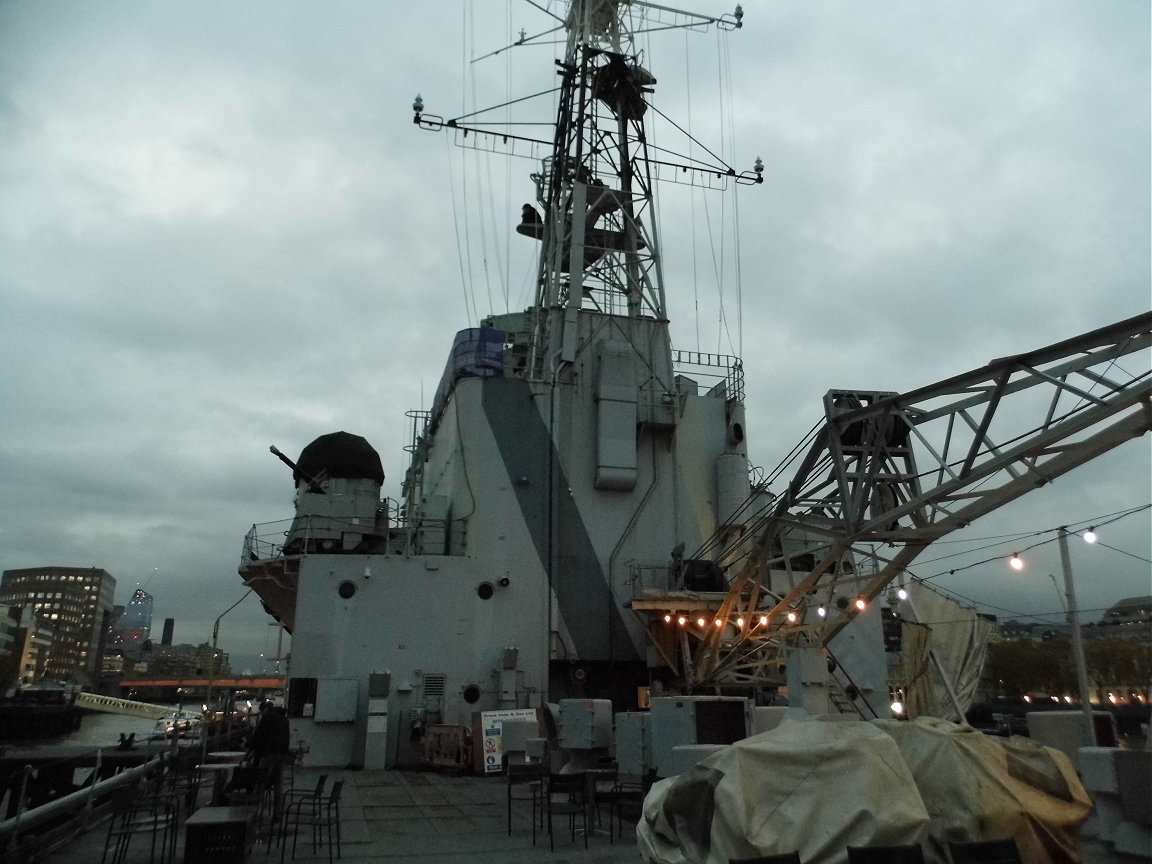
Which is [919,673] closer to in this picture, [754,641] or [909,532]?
[754,641]

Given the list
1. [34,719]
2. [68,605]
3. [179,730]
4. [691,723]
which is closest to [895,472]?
[691,723]

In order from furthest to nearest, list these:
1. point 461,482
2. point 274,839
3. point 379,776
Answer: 1. point 461,482
2. point 379,776
3. point 274,839

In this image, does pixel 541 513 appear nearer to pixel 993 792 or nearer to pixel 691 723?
pixel 691 723

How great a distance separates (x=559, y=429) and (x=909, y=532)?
37.3ft

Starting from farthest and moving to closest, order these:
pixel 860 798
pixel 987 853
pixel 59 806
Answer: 1. pixel 59 806
2. pixel 860 798
3. pixel 987 853

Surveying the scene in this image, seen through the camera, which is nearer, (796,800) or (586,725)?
(796,800)

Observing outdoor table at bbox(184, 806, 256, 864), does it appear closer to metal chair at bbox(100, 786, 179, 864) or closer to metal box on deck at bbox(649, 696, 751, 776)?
metal chair at bbox(100, 786, 179, 864)

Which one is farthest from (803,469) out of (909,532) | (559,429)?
(559,429)

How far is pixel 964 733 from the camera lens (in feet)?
24.1

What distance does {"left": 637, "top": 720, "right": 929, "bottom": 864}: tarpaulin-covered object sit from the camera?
19.8 ft

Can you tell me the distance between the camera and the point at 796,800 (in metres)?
6.38

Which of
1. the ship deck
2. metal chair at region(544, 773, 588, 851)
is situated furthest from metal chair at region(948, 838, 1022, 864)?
metal chair at region(544, 773, 588, 851)

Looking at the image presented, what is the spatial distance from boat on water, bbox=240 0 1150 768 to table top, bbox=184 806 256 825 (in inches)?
388

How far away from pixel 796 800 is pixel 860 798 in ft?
1.69
